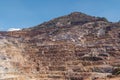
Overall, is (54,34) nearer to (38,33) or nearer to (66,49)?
(38,33)

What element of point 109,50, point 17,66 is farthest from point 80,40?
point 17,66

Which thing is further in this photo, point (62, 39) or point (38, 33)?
point (38, 33)

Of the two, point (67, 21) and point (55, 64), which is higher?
point (67, 21)

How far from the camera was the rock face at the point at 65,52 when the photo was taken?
74688 mm

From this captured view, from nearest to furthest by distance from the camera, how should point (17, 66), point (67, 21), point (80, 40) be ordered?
point (17, 66) < point (80, 40) < point (67, 21)

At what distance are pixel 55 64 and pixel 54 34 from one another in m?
25.8

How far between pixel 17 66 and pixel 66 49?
15785 millimetres

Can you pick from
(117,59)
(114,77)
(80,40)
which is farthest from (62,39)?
(114,77)

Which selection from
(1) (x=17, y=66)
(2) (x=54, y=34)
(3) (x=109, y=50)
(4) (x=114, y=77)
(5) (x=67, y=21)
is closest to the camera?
(4) (x=114, y=77)

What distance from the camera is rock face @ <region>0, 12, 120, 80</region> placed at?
74688 millimetres

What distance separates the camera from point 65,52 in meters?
88.5

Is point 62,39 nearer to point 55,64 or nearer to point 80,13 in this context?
point 55,64

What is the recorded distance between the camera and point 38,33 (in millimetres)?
112375

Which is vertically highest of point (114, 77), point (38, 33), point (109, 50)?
point (38, 33)
